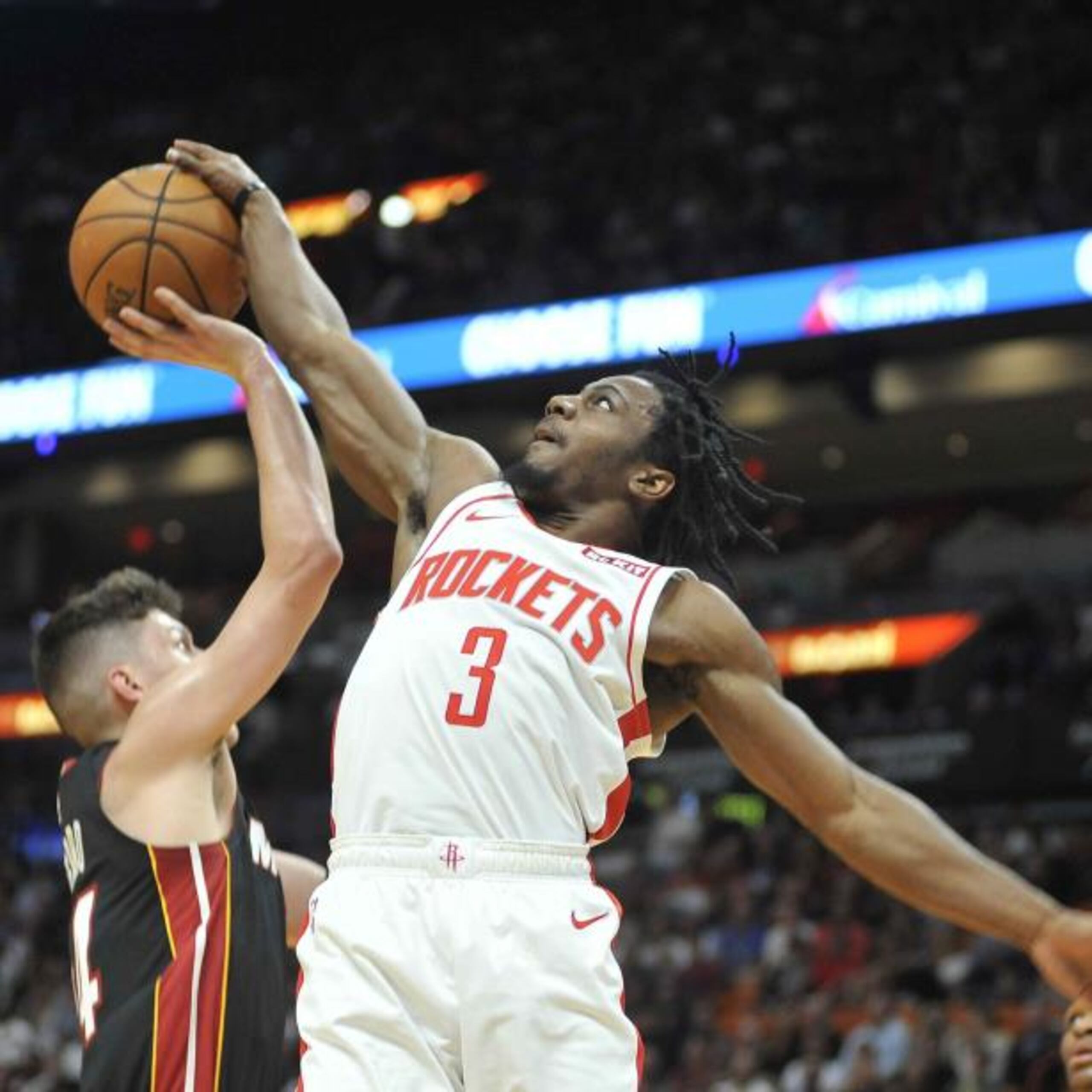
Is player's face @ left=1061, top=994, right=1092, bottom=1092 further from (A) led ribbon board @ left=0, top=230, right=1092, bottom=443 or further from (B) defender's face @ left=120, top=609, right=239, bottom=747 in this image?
(A) led ribbon board @ left=0, top=230, right=1092, bottom=443

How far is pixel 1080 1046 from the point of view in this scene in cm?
293

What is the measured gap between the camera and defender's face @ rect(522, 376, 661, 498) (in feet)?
11.4

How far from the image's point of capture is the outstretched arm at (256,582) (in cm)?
350

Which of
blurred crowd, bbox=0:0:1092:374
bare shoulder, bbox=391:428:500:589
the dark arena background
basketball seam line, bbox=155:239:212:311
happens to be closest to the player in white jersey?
bare shoulder, bbox=391:428:500:589

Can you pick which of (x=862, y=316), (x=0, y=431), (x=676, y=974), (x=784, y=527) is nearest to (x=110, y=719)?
(x=676, y=974)

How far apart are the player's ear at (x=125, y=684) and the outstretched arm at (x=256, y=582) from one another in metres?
0.08

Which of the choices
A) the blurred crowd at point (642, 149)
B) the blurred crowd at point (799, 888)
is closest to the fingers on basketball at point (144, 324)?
the blurred crowd at point (799, 888)

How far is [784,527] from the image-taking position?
16016 mm

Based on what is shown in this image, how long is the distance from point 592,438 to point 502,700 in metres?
0.60

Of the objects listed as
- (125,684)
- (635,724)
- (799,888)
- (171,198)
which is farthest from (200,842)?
(799,888)

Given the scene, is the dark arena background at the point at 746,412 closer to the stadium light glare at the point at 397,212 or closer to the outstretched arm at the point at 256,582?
the stadium light glare at the point at 397,212

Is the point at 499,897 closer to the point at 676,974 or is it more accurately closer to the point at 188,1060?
the point at 188,1060

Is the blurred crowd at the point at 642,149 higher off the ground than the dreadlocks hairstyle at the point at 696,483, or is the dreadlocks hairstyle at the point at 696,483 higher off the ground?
the blurred crowd at the point at 642,149

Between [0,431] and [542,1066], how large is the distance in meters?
14.8
